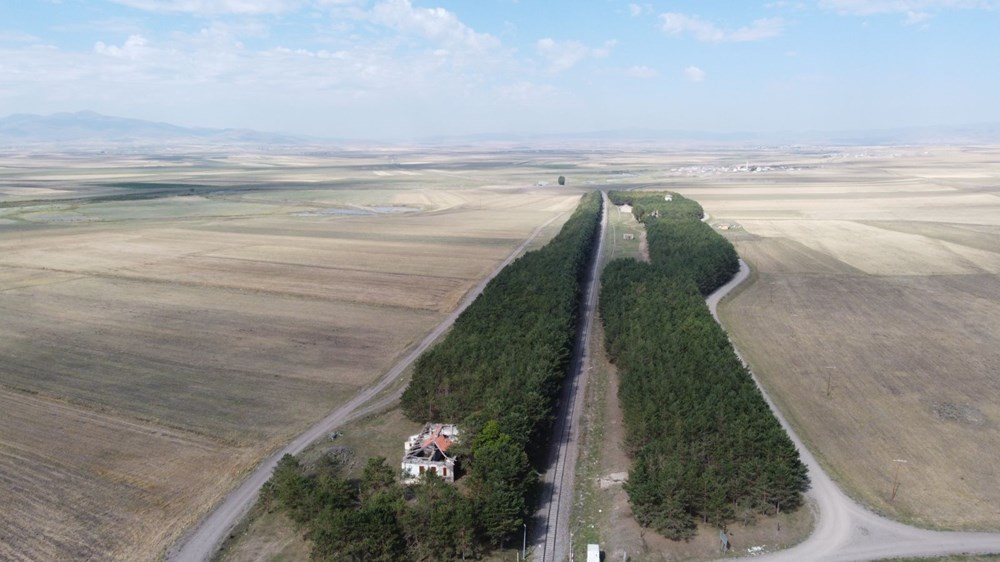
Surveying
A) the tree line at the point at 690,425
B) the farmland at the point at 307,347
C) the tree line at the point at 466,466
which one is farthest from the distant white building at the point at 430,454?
the tree line at the point at 690,425

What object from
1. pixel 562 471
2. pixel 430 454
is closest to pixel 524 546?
pixel 562 471

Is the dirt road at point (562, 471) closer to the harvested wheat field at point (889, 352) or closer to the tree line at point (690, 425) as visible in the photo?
the tree line at point (690, 425)

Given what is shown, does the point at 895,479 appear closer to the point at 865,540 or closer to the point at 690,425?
the point at 865,540

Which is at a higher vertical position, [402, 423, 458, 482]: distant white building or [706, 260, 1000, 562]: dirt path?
[402, 423, 458, 482]: distant white building

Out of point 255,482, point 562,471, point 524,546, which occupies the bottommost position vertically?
point 562,471

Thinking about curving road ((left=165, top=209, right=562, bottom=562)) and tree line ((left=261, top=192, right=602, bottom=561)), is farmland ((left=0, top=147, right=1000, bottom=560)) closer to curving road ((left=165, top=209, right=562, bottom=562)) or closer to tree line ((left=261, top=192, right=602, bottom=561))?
curving road ((left=165, top=209, right=562, bottom=562))

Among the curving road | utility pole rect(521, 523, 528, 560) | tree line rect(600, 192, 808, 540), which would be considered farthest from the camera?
tree line rect(600, 192, 808, 540)

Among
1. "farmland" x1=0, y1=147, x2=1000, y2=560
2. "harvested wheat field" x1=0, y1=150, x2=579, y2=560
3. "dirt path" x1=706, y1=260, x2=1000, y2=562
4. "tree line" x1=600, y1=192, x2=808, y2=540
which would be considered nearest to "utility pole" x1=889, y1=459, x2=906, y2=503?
"farmland" x1=0, y1=147, x2=1000, y2=560
